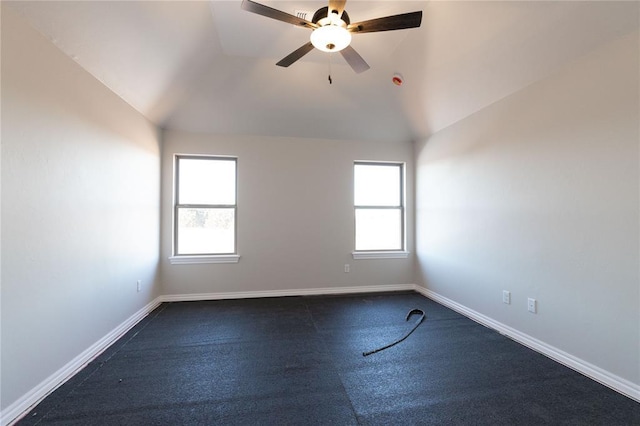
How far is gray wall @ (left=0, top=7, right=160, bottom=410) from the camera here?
1.52 metres

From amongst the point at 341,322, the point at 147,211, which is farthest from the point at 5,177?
the point at 341,322

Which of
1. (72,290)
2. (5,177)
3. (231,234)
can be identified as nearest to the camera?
(5,177)

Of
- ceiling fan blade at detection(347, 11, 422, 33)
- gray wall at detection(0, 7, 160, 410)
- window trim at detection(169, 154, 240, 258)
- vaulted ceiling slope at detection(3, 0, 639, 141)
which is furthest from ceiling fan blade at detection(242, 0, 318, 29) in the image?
window trim at detection(169, 154, 240, 258)

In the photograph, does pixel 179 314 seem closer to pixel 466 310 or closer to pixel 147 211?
pixel 147 211

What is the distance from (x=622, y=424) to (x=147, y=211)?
4.32 meters

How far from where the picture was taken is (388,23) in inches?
68.9

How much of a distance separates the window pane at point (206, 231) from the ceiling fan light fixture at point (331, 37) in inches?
103

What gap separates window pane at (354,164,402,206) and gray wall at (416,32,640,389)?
1.10 m

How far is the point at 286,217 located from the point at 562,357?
10.5 ft

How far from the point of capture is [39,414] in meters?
1.56

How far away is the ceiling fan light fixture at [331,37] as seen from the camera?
1677 millimetres

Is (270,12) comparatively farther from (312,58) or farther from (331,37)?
(312,58)

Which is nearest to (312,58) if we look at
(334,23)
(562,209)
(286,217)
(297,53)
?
(297,53)

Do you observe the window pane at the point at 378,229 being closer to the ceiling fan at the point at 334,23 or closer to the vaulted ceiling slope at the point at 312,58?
the vaulted ceiling slope at the point at 312,58
